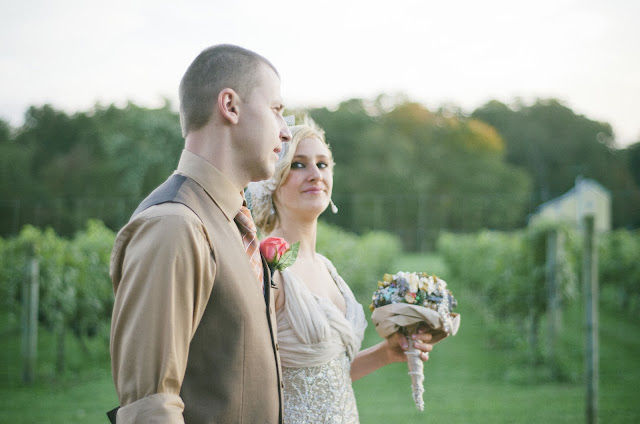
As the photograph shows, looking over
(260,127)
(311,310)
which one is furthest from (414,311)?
(260,127)

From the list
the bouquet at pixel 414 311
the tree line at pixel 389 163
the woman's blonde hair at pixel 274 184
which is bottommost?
the bouquet at pixel 414 311

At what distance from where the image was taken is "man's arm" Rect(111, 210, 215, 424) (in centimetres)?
122

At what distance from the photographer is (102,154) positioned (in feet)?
140

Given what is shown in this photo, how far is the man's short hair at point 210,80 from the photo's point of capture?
151 cm

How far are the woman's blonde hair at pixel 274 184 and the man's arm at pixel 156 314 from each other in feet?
4.54

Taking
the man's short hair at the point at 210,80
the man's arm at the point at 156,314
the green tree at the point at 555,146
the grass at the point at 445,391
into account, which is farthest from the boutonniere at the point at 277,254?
the green tree at the point at 555,146

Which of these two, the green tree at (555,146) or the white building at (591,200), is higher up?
the green tree at (555,146)

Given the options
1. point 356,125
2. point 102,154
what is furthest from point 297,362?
point 356,125

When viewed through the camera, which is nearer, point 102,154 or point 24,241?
point 24,241

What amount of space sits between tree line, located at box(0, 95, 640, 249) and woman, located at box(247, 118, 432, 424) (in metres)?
26.8

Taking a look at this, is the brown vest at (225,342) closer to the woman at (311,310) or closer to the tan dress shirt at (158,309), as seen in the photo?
the tan dress shirt at (158,309)

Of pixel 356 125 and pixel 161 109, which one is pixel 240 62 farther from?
pixel 356 125

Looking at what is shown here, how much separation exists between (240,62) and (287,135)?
0.85 ft

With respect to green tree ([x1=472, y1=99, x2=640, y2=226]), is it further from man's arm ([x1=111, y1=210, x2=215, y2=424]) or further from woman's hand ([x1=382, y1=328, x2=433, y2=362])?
man's arm ([x1=111, y1=210, x2=215, y2=424])
